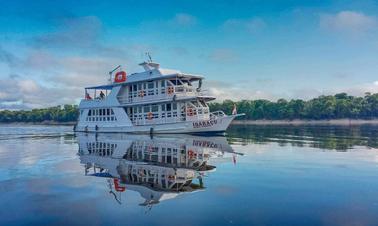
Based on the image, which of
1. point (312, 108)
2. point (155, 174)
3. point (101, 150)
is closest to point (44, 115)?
point (312, 108)

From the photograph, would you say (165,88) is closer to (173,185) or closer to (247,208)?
(173,185)

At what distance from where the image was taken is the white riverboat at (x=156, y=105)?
33.2 metres

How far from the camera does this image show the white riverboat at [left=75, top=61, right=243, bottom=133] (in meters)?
33.2

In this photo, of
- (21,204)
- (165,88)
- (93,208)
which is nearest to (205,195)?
(93,208)

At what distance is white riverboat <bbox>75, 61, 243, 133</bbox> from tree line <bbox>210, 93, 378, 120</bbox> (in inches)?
2530

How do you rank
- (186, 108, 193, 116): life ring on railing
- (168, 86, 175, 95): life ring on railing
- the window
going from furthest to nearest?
1. the window
2. (168, 86, 175, 95): life ring on railing
3. (186, 108, 193, 116): life ring on railing

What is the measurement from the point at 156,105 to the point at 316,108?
7207cm

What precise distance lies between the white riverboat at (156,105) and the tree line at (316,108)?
6426 cm

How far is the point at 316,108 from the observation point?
9556 cm

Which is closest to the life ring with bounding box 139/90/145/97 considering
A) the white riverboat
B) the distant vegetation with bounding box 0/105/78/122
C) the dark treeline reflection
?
the white riverboat

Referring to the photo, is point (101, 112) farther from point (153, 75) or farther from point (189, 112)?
point (189, 112)

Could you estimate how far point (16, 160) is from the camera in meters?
15.5

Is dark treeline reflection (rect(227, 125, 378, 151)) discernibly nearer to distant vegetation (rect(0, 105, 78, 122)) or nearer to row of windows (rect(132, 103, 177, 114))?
row of windows (rect(132, 103, 177, 114))

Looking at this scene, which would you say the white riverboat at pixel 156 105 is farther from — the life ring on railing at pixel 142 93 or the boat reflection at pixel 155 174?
the boat reflection at pixel 155 174
